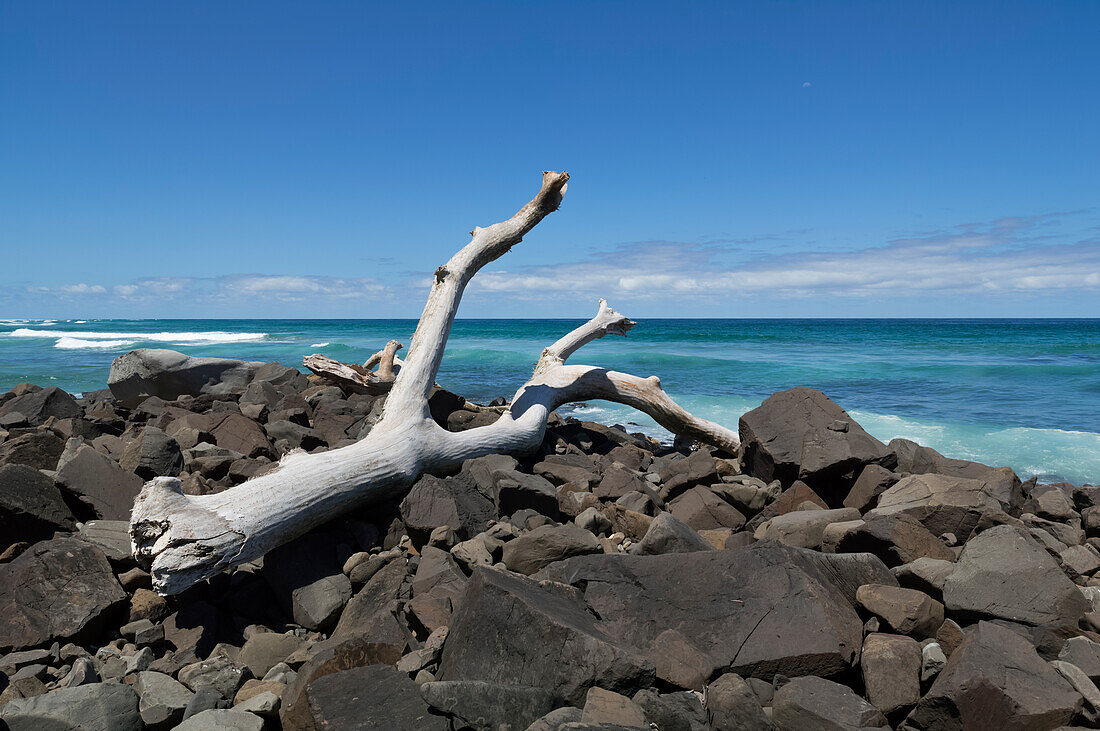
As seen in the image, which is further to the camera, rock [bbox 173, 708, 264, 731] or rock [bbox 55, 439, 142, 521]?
rock [bbox 55, 439, 142, 521]

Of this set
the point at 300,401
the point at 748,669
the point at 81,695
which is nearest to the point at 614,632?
the point at 748,669

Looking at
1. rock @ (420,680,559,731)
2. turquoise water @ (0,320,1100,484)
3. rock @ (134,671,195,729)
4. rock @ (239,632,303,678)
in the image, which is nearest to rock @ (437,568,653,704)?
rock @ (420,680,559,731)

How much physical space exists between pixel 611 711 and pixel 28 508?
3.93m

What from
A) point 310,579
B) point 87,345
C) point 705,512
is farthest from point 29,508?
point 87,345

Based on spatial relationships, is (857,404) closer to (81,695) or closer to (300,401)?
(300,401)

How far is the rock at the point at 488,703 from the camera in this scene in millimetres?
2365

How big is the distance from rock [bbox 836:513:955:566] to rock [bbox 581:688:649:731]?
1866 millimetres

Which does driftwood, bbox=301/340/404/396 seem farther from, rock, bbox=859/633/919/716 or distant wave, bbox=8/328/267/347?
distant wave, bbox=8/328/267/347

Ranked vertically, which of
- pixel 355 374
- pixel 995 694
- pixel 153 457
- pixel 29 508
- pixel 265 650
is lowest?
pixel 265 650

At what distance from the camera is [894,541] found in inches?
139

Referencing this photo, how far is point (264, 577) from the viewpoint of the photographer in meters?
3.90

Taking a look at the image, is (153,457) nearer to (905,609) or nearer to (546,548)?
(546,548)

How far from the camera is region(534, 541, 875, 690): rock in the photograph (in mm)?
2709

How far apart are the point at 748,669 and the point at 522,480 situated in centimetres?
234
